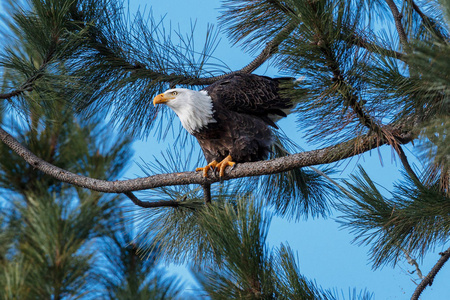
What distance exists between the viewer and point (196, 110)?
208 cm

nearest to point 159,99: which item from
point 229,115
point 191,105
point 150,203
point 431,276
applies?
point 191,105

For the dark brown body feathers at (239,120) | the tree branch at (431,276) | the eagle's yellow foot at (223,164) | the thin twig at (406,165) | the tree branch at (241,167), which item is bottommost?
the tree branch at (431,276)

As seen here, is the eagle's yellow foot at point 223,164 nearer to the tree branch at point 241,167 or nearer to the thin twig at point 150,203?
the tree branch at point 241,167

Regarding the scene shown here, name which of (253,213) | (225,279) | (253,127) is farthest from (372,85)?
(253,127)

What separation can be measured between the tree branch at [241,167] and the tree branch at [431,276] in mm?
454

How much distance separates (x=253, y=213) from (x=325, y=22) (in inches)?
20.3

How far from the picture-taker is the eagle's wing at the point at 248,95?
2162 mm

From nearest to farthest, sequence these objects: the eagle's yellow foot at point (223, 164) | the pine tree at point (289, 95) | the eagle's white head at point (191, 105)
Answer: the pine tree at point (289, 95), the eagle's yellow foot at point (223, 164), the eagle's white head at point (191, 105)

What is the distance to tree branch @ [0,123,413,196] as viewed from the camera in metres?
1.39

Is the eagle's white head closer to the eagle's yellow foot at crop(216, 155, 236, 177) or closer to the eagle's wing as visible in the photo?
the eagle's wing

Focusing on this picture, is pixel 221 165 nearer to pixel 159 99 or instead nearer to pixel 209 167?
pixel 209 167

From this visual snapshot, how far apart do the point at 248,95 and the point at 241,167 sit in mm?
430

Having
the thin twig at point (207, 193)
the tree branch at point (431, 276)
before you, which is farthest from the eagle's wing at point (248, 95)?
the tree branch at point (431, 276)

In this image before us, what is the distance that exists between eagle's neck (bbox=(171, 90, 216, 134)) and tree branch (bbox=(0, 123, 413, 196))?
216 millimetres
